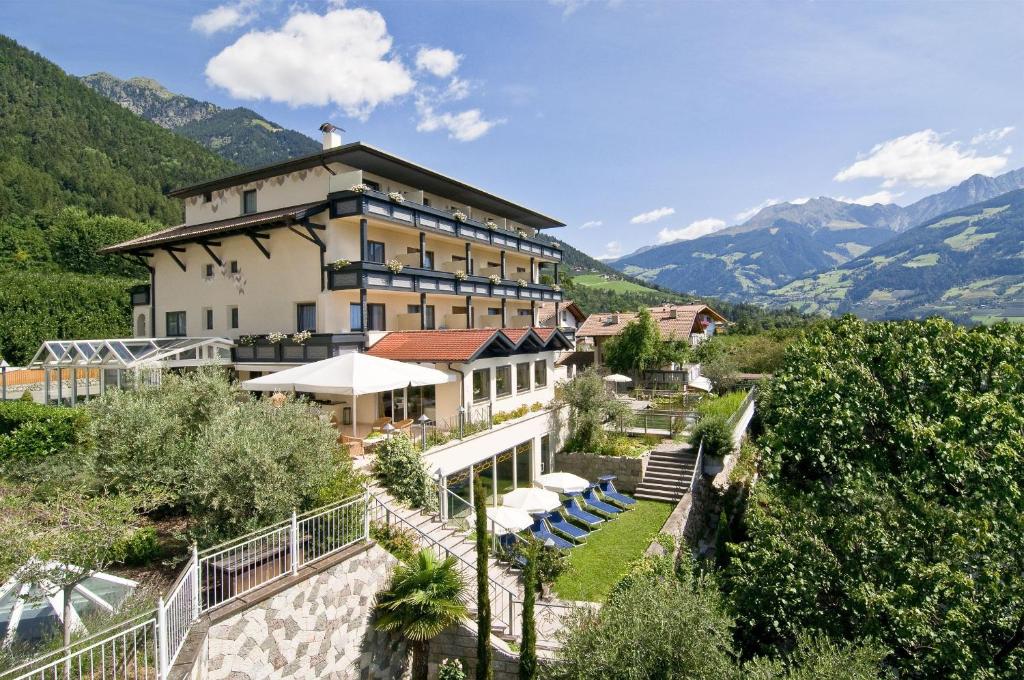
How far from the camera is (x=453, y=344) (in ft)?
68.2

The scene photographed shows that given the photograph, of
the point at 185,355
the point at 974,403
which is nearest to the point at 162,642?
the point at 974,403

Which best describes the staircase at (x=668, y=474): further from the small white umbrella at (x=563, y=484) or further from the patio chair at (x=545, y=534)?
the patio chair at (x=545, y=534)

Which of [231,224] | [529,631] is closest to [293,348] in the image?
[231,224]

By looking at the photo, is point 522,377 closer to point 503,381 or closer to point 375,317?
point 503,381

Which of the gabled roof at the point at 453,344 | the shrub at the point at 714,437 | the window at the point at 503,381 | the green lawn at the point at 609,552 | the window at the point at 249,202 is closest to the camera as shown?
the green lawn at the point at 609,552

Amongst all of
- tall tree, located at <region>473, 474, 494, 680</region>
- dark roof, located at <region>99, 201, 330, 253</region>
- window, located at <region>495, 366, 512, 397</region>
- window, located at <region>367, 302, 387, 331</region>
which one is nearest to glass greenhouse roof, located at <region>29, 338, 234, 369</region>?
dark roof, located at <region>99, 201, 330, 253</region>

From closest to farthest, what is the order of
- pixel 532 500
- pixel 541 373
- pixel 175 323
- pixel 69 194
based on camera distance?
pixel 532 500
pixel 541 373
pixel 175 323
pixel 69 194

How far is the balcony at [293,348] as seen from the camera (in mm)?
20500

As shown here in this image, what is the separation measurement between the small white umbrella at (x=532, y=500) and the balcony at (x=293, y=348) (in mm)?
8903

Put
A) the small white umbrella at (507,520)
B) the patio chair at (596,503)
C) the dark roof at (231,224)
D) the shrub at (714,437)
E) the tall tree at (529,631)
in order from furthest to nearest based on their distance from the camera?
the shrub at (714,437)
the dark roof at (231,224)
the patio chair at (596,503)
the small white umbrella at (507,520)
the tall tree at (529,631)

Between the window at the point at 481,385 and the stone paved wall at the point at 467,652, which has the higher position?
the window at the point at 481,385

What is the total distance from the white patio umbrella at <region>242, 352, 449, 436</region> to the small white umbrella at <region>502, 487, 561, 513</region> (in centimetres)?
471

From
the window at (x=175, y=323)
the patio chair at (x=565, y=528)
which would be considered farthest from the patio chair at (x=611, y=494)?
the window at (x=175, y=323)

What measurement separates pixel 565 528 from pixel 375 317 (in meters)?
12.6
